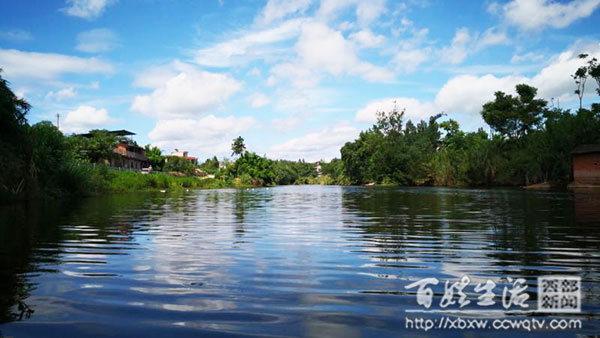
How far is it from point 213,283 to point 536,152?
5345 cm

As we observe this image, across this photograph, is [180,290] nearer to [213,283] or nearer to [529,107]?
[213,283]

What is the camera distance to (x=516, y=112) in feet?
196

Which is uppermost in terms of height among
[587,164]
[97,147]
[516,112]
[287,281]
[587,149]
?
[516,112]

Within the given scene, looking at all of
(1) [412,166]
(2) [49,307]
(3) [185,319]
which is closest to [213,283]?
(3) [185,319]

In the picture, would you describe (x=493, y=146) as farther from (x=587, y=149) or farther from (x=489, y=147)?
(x=587, y=149)

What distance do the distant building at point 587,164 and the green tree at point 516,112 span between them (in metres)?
23.3

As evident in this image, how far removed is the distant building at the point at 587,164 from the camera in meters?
36.4

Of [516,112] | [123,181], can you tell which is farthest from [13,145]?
[516,112]

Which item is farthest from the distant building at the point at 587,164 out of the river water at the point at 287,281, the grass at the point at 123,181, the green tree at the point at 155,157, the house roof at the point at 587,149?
the green tree at the point at 155,157

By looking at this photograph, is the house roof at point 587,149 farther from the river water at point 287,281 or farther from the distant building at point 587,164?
the river water at point 287,281

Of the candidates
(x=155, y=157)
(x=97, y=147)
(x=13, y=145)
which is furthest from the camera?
(x=155, y=157)

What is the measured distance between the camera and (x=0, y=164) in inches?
722

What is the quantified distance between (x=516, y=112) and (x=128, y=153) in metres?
67.6

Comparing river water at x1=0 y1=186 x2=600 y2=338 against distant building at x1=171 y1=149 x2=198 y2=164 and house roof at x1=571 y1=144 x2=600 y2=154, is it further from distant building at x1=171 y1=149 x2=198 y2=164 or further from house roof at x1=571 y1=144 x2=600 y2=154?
distant building at x1=171 y1=149 x2=198 y2=164
